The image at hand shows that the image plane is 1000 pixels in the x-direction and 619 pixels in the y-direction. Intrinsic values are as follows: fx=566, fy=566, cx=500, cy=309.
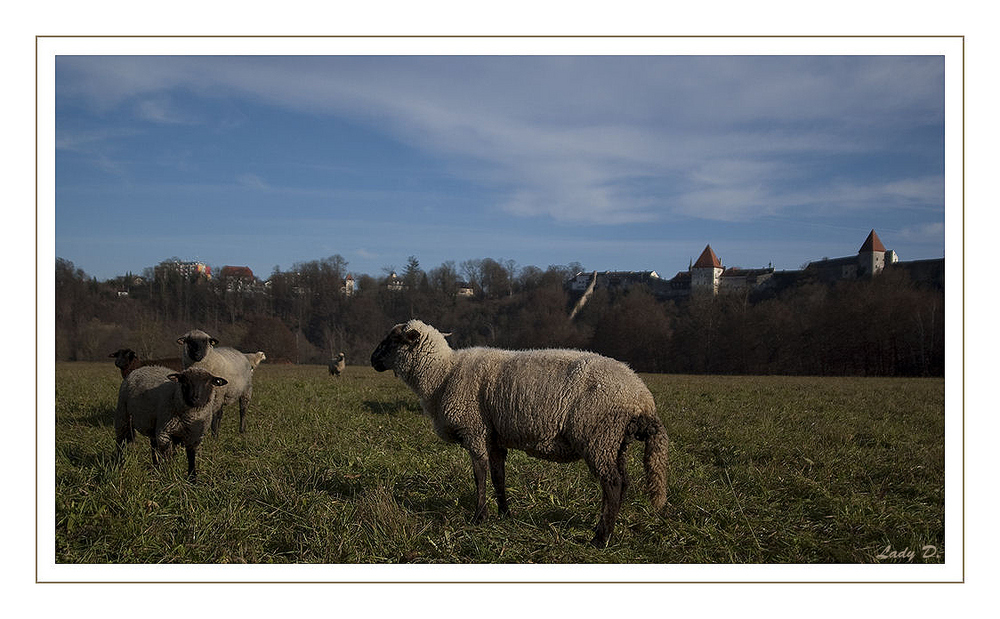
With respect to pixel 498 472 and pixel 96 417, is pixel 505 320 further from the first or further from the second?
pixel 498 472

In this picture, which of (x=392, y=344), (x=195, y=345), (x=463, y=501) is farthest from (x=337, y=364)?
(x=463, y=501)

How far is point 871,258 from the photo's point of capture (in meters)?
21.2

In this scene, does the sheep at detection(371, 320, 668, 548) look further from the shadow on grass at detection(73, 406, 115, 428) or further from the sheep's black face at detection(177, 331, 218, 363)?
the shadow on grass at detection(73, 406, 115, 428)

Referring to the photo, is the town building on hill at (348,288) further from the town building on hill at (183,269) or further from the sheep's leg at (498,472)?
the sheep's leg at (498,472)

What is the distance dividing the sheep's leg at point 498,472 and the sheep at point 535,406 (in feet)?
0.03

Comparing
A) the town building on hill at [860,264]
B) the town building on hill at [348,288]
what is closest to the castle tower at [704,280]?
the town building on hill at [860,264]

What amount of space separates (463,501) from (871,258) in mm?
21203

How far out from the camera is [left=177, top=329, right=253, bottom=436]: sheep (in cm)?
870

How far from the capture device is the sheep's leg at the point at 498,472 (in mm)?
5797

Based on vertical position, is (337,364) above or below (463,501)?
below

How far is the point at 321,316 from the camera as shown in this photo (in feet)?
72.9

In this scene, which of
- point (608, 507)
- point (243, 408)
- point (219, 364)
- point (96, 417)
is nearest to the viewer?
point (608, 507)

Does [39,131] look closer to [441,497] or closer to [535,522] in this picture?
[441,497]
